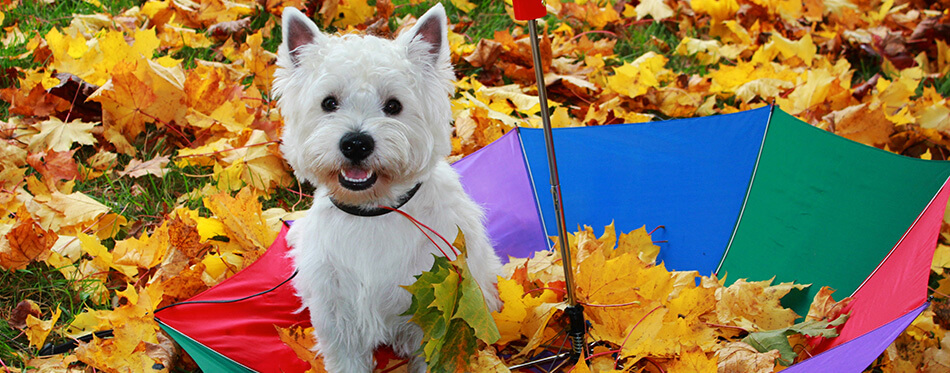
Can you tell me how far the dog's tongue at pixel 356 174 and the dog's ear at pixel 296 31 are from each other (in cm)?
44

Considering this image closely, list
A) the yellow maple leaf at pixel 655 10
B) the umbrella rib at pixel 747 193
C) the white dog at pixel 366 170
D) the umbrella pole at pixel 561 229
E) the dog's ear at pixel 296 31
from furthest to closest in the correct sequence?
the yellow maple leaf at pixel 655 10 → the umbrella rib at pixel 747 193 → the dog's ear at pixel 296 31 → the white dog at pixel 366 170 → the umbrella pole at pixel 561 229

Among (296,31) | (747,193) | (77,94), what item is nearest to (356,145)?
(296,31)

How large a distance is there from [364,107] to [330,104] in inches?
4.5

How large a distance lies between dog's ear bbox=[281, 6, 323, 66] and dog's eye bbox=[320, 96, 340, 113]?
0.68 ft

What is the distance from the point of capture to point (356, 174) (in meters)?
2.04

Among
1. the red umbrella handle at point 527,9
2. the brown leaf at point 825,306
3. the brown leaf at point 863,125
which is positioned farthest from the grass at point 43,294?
the brown leaf at point 863,125

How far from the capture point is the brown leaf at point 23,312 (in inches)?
108

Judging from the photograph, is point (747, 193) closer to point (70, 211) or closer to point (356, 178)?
point (356, 178)

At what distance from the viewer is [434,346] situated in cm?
186

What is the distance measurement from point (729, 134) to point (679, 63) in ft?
8.09

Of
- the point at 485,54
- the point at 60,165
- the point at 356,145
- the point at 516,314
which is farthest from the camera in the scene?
the point at 485,54

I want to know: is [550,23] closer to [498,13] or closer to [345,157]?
[498,13]

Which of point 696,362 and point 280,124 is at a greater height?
point 696,362

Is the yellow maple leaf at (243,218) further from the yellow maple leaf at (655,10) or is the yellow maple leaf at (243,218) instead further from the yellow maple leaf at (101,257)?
the yellow maple leaf at (655,10)
